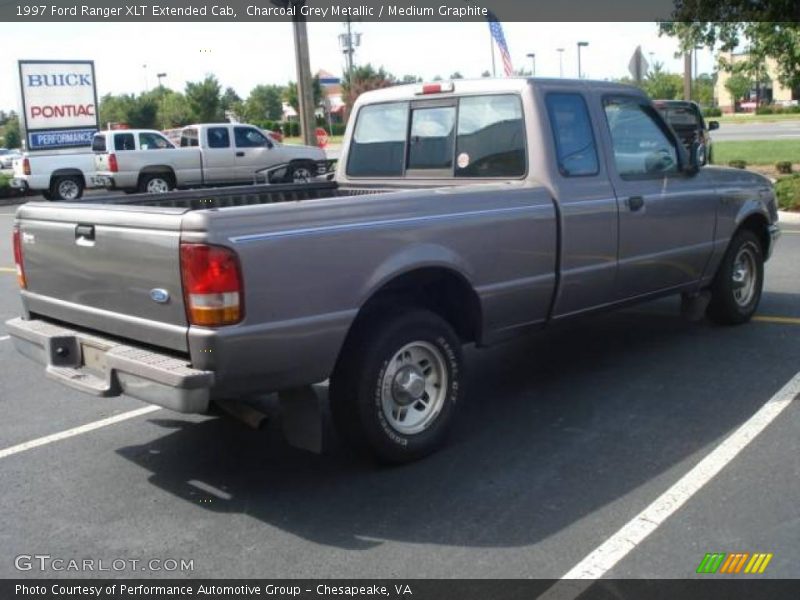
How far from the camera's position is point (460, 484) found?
434 centimetres

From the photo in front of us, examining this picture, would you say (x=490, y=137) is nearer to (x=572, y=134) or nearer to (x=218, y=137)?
(x=572, y=134)

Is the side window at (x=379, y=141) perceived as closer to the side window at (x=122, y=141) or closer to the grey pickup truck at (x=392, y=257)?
the grey pickup truck at (x=392, y=257)

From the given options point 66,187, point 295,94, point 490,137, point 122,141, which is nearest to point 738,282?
point 490,137

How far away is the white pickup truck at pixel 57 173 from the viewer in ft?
79.3

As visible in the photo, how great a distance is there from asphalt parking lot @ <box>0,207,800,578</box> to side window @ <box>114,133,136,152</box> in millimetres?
17832

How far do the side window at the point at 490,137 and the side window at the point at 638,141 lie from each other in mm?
760

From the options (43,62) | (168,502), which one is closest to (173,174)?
(43,62)

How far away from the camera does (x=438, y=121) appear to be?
231 inches

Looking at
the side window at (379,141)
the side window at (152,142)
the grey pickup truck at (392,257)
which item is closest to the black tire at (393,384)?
the grey pickup truck at (392,257)

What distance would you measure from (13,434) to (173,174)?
19.0 meters

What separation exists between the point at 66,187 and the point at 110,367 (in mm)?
22297

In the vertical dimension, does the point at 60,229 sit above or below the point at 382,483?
above

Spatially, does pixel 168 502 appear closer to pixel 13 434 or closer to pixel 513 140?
pixel 13 434

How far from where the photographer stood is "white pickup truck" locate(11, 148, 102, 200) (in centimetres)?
2416
